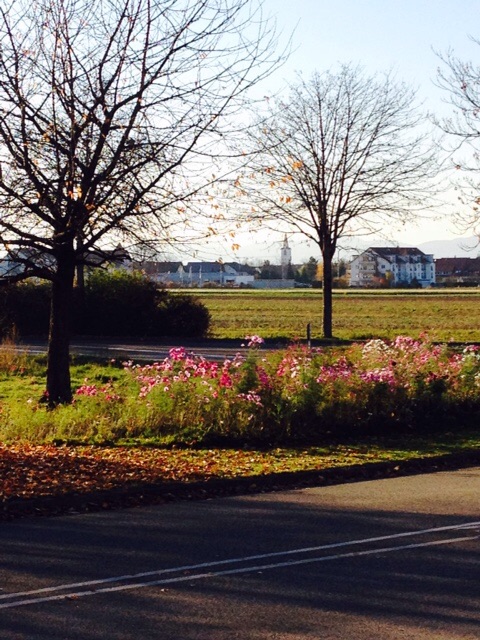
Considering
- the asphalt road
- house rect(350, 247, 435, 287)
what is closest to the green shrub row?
the asphalt road

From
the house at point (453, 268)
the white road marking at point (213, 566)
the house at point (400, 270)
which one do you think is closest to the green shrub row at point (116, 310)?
the white road marking at point (213, 566)

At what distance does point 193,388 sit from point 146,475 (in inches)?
137

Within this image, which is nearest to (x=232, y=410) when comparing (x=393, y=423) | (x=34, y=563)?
(x=393, y=423)

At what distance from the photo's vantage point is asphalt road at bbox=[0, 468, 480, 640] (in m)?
5.77

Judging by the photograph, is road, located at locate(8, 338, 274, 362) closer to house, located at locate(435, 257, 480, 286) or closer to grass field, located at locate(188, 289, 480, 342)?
grass field, located at locate(188, 289, 480, 342)

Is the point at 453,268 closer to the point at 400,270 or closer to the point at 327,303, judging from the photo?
the point at 400,270

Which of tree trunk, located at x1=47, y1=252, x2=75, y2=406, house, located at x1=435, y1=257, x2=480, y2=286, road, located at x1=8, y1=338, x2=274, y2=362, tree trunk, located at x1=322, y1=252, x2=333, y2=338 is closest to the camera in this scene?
tree trunk, located at x1=47, y1=252, x2=75, y2=406

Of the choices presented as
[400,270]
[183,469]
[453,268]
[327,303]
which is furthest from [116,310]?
[453,268]

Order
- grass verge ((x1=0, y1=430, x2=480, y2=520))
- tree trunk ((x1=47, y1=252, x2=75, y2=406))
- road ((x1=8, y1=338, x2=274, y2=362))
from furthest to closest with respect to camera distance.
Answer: road ((x1=8, y1=338, x2=274, y2=362)), tree trunk ((x1=47, y1=252, x2=75, y2=406)), grass verge ((x1=0, y1=430, x2=480, y2=520))

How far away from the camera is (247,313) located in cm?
5709

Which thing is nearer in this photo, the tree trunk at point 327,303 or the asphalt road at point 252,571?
the asphalt road at point 252,571

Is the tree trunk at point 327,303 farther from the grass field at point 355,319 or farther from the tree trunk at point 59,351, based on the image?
the tree trunk at point 59,351

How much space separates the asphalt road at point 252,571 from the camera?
5.77 metres

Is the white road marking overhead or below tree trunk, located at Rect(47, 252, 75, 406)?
below
